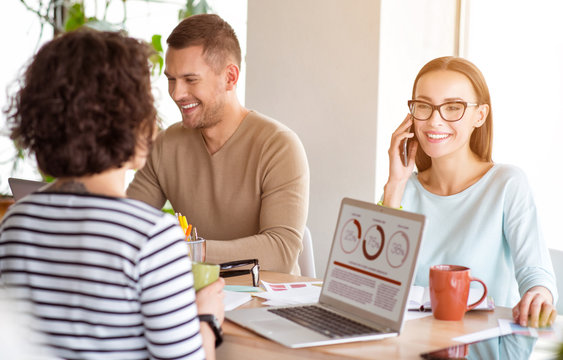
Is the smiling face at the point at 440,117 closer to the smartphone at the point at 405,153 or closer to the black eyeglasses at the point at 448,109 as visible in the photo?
the black eyeglasses at the point at 448,109

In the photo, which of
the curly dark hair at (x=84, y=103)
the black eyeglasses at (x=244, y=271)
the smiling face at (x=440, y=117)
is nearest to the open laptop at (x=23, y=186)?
the black eyeglasses at (x=244, y=271)

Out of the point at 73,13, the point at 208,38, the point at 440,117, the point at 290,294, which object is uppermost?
the point at 73,13

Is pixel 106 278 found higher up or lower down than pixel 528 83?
lower down

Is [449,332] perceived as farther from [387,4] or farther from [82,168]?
[387,4]

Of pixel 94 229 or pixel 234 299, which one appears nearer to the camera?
pixel 94 229

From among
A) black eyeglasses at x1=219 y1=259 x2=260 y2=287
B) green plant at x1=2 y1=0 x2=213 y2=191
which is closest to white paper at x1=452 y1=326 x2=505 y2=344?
black eyeglasses at x1=219 y1=259 x2=260 y2=287

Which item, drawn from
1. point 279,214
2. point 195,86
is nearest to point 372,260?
point 279,214

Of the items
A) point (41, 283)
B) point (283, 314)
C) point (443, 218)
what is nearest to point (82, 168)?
point (41, 283)

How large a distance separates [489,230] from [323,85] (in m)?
1.43

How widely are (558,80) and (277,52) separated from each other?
4.27ft

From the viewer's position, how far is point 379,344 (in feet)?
3.96

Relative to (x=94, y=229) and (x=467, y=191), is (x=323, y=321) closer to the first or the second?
(x=94, y=229)

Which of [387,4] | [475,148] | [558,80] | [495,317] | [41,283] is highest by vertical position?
[387,4]

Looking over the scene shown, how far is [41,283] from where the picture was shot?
104cm
